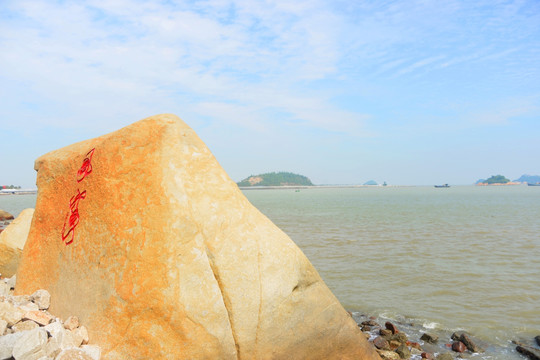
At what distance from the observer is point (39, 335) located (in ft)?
14.5

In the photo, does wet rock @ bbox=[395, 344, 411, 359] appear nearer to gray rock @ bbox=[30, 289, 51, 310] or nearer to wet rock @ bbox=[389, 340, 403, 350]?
wet rock @ bbox=[389, 340, 403, 350]

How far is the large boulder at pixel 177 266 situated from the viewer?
4.67 meters

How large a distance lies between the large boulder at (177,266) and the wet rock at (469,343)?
10.5 feet

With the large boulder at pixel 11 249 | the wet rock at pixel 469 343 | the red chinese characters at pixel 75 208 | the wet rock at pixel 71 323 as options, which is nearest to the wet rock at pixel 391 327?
the wet rock at pixel 469 343

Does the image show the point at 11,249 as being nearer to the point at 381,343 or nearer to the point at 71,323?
the point at 71,323

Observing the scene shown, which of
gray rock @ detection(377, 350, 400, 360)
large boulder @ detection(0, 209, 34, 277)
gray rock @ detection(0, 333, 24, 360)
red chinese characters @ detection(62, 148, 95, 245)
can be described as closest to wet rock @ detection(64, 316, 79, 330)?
gray rock @ detection(0, 333, 24, 360)

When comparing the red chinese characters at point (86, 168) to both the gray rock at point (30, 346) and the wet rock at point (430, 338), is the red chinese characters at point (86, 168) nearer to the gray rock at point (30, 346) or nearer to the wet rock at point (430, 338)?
the gray rock at point (30, 346)

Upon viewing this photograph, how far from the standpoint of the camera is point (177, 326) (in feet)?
15.1

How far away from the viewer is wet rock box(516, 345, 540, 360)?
714 cm

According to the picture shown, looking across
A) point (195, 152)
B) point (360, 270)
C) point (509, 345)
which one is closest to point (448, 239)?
point (360, 270)

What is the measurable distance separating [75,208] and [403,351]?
6083mm

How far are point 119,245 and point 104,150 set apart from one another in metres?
1.37

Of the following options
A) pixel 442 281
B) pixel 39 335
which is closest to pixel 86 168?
pixel 39 335

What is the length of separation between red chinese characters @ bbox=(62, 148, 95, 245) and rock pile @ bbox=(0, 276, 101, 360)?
95 centimetres
